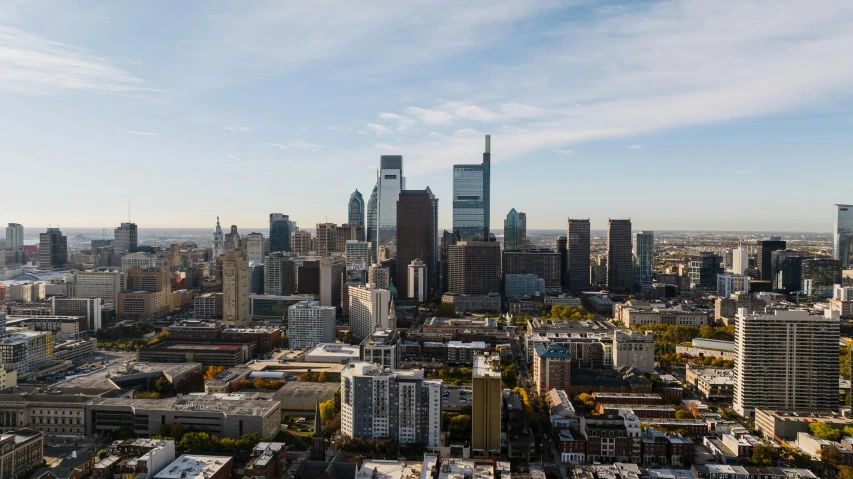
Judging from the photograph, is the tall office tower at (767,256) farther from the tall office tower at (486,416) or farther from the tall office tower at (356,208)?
the tall office tower at (486,416)

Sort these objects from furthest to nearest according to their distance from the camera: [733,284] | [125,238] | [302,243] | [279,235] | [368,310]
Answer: [125,238] < [279,235] < [302,243] < [733,284] < [368,310]

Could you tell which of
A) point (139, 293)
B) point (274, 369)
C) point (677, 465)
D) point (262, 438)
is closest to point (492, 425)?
point (677, 465)

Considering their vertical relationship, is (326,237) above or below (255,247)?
above

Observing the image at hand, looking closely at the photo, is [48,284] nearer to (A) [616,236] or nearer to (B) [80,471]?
(B) [80,471]

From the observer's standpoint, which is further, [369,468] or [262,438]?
[262,438]

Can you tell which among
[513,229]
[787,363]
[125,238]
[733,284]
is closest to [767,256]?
[733,284]

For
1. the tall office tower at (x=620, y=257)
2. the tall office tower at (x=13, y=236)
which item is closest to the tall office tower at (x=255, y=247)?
the tall office tower at (x=13, y=236)

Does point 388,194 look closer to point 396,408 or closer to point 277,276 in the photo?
point 277,276
